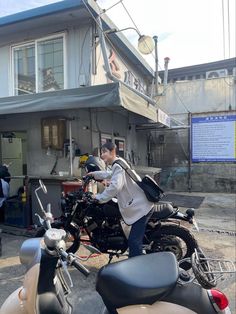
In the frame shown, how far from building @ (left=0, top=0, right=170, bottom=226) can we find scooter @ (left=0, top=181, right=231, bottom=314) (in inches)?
125

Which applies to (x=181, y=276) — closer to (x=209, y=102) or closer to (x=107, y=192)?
(x=107, y=192)

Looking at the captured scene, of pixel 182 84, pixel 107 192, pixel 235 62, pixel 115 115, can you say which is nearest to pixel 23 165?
pixel 115 115

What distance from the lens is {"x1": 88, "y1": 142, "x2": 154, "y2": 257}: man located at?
3.53 meters

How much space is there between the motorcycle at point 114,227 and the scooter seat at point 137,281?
201 centimetres

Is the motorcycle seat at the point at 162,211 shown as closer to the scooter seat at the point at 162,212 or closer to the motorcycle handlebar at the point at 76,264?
the scooter seat at the point at 162,212

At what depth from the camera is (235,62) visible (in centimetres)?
1347

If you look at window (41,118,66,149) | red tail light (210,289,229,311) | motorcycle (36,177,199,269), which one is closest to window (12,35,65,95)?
window (41,118,66,149)

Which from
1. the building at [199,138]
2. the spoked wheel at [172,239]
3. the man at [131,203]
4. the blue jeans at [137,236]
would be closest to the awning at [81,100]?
the man at [131,203]

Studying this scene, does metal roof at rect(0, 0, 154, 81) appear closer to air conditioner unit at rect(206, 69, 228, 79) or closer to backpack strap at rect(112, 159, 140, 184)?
backpack strap at rect(112, 159, 140, 184)

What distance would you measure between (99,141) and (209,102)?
6410mm

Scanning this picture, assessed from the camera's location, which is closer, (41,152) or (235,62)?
(41,152)

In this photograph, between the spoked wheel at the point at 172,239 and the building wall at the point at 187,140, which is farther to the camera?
the building wall at the point at 187,140

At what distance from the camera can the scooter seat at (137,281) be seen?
1.70 meters

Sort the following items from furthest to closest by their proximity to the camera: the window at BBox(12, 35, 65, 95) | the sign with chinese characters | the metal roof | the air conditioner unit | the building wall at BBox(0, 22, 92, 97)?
the air conditioner unit → the sign with chinese characters → the window at BBox(12, 35, 65, 95) → the building wall at BBox(0, 22, 92, 97) → the metal roof
